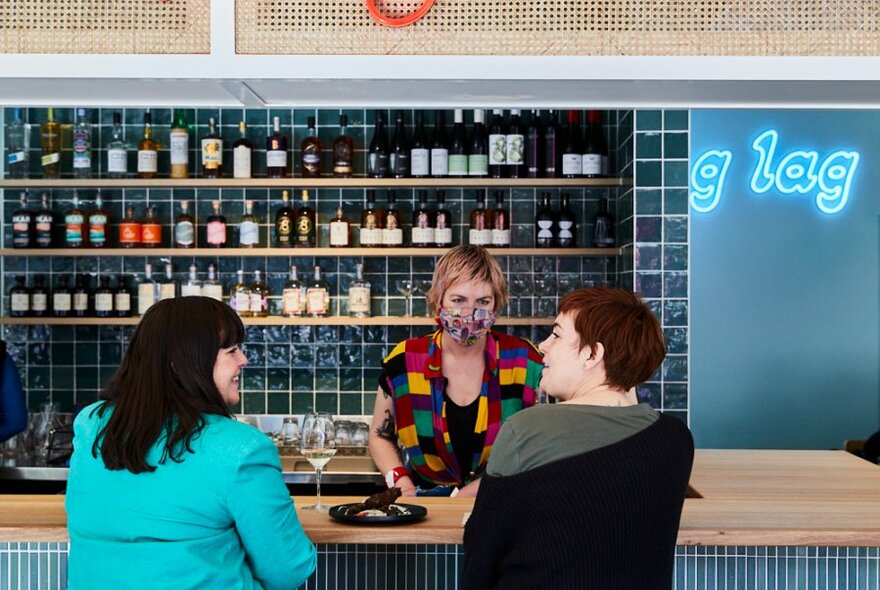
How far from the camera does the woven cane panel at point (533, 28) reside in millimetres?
2033

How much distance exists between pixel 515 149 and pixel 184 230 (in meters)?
1.46

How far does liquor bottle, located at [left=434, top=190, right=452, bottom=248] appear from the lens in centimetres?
450

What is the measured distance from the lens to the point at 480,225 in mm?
4559

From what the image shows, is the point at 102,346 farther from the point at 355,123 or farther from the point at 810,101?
the point at 810,101

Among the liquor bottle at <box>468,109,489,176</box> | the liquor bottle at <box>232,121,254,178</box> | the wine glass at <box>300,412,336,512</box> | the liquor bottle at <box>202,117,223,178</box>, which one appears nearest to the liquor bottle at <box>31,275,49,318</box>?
the liquor bottle at <box>202,117,223,178</box>

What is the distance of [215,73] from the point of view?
204cm

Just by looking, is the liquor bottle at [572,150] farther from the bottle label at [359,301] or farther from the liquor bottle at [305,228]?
the liquor bottle at [305,228]

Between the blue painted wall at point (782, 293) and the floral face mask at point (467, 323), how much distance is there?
5.75 feet

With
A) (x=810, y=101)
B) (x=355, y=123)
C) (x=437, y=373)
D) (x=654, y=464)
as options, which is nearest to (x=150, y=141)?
(x=355, y=123)

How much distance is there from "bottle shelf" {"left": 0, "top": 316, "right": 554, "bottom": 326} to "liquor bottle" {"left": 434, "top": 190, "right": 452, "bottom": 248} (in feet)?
1.07

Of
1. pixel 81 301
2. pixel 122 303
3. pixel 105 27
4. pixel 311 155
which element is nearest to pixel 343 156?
pixel 311 155

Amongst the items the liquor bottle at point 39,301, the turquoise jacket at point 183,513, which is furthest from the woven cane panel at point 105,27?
the liquor bottle at point 39,301

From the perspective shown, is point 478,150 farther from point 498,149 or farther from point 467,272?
point 467,272

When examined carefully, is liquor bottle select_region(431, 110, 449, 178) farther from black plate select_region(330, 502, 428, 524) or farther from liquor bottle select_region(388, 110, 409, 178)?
black plate select_region(330, 502, 428, 524)
